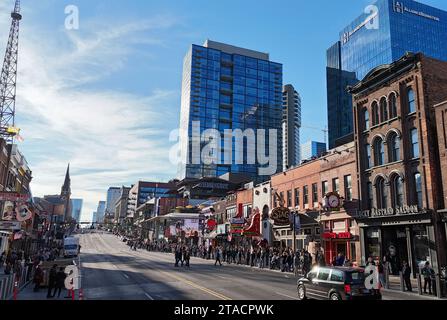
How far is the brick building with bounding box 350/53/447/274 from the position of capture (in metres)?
28.2

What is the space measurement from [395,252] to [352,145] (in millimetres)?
11015

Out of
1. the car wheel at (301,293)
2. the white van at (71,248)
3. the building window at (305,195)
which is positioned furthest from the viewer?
the white van at (71,248)

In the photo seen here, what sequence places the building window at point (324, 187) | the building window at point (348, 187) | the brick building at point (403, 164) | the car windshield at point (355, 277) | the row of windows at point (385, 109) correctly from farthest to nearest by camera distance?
the building window at point (324, 187)
the building window at point (348, 187)
the row of windows at point (385, 109)
the brick building at point (403, 164)
the car windshield at point (355, 277)

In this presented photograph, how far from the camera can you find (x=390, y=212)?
30.7 metres

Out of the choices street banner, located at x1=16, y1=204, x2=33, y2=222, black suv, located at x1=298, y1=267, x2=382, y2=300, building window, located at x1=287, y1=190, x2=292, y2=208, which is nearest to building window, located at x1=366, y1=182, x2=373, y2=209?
building window, located at x1=287, y1=190, x2=292, y2=208

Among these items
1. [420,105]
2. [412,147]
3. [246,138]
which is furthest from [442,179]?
[246,138]

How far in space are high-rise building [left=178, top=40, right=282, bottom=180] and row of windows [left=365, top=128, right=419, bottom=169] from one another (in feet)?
435

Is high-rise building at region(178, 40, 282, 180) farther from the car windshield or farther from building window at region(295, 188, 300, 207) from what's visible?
the car windshield

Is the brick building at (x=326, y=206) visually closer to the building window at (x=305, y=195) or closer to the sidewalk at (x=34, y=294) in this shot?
the building window at (x=305, y=195)

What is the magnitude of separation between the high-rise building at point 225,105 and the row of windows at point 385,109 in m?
131

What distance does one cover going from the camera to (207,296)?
1775cm

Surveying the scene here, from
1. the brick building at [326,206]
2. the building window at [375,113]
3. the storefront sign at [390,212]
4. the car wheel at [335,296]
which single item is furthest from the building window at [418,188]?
the car wheel at [335,296]

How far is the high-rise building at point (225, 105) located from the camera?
172 meters
